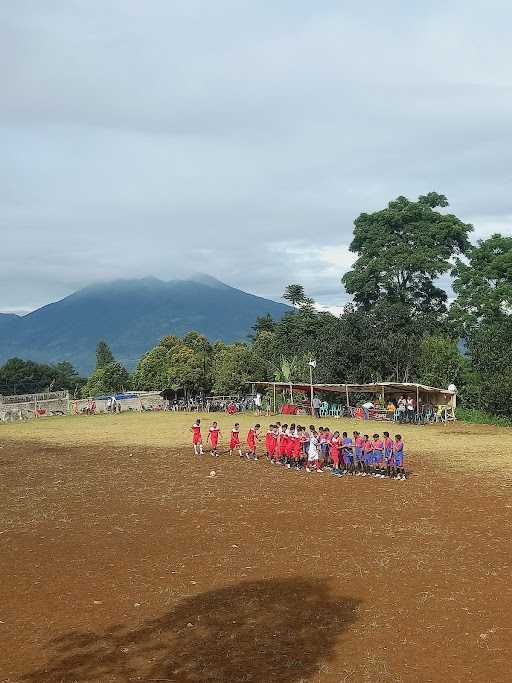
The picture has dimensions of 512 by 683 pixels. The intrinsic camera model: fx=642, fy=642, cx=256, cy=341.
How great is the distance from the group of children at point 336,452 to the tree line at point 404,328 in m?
18.7

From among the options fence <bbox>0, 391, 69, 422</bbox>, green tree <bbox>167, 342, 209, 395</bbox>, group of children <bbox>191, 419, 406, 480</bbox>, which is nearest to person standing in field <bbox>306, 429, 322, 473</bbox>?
group of children <bbox>191, 419, 406, 480</bbox>

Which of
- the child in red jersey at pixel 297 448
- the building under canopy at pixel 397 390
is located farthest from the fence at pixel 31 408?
the child in red jersey at pixel 297 448

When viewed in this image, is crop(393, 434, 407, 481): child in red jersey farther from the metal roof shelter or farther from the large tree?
the large tree

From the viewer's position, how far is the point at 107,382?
88625 mm

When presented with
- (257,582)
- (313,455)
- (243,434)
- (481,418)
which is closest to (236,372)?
(481,418)

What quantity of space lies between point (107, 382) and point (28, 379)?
21.2 metres

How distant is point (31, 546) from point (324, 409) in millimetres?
30358

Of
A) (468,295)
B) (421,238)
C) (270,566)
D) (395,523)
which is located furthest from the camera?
(421,238)

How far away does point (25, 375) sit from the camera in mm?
103125

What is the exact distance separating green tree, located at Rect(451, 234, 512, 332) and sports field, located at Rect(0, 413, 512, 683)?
28774mm

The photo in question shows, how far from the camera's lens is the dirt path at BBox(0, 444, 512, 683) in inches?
310

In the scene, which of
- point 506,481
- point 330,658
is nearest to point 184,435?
point 506,481

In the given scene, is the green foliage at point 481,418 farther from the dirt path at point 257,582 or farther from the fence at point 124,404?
the fence at point 124,404

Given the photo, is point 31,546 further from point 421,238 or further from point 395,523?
point 421,238
